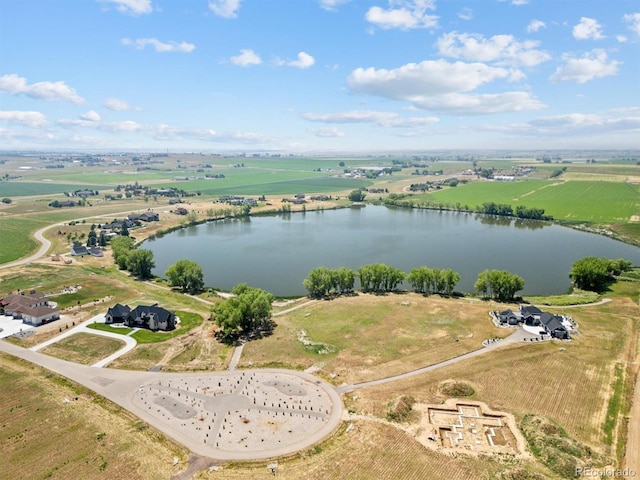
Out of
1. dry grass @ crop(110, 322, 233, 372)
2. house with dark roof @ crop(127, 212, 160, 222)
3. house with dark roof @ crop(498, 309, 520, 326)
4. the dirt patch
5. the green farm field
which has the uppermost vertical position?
the green farm field

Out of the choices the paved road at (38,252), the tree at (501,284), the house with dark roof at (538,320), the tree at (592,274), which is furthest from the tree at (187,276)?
the tree at (592,274)

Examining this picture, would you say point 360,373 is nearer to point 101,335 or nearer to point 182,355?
point 182,355

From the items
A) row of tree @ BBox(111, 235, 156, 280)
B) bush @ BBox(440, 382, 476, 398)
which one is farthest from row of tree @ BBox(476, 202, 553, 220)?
row of tree @ BBox(111, 235, 156, 280)

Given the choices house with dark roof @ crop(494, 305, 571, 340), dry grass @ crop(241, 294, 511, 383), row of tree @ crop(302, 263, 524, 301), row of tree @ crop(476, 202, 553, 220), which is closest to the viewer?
dry grass @ crop(241, 294, 511, 383)

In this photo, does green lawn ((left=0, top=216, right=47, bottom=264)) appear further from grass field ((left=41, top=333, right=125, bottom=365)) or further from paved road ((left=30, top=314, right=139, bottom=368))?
grass field ((left=41, top=333, right=125, bottom=365))

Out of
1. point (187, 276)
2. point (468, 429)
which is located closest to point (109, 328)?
point (187, 276)

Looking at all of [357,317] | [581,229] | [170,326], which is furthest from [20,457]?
[581,229]

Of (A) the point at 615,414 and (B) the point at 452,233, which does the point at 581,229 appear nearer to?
(B) the point at 452,233
